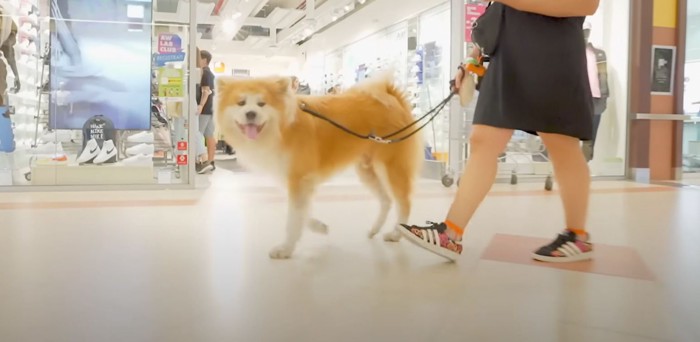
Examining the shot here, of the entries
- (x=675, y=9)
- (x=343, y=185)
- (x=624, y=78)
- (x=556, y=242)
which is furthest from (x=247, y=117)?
(x=675, y=9)

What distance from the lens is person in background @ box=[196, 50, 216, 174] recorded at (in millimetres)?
6699

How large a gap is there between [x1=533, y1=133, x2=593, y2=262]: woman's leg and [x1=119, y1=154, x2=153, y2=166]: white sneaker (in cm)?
410

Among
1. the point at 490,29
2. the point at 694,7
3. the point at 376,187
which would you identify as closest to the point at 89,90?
the point at 376,187

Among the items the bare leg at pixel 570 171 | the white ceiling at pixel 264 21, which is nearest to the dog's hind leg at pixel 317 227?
the bare leg at pixel 570 171

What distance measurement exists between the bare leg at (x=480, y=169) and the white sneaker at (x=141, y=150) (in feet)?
13.1

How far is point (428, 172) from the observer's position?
22.6 feet

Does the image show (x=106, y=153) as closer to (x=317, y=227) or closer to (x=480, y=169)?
(x=317, y=227)

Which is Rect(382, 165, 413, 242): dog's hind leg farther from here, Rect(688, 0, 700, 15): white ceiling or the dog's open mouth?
Rect(688, 0, 700, 15): white ceiling

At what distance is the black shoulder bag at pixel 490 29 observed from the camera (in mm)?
2105

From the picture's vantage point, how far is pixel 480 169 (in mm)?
2105

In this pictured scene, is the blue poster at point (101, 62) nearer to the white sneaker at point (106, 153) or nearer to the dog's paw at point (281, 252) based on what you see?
the white sneaker at point (106, 153)

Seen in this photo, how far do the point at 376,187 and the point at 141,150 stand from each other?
335cm

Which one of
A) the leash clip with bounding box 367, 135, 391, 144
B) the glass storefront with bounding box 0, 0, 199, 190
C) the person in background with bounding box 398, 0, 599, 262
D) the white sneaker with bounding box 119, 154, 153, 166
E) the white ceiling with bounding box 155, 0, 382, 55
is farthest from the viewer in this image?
the white ceiling with bounding box 155, 0, 382, 55

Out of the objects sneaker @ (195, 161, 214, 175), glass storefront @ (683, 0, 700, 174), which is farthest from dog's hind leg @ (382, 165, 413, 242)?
glass storefront @ (683, 0, 700, 174)
